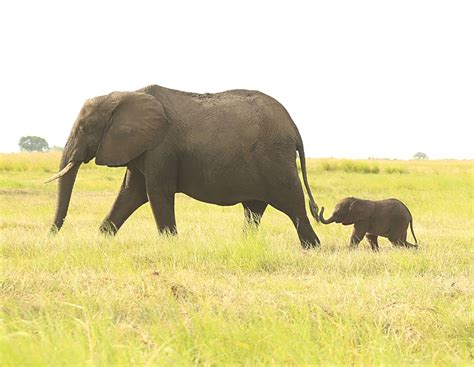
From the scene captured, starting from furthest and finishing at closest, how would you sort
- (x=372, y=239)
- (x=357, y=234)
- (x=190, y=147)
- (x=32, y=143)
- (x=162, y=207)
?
(x=32, y=143) → (x=372, y=239) → (x=357, y=234) → (x=190, y=147) → (x=162, y=207)

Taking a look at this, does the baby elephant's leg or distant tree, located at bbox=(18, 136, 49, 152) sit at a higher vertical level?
the baby elephant's leg

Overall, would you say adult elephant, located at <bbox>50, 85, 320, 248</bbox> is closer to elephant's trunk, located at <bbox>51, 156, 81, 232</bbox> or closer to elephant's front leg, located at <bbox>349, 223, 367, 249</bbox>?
elephant's trunk, located at <bbox>51, 156, 81, 232</bbox>

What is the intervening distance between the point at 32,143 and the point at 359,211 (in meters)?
74.1

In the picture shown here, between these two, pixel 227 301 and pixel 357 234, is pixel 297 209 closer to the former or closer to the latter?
pixel 357 234

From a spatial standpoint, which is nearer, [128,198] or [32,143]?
[128,198]

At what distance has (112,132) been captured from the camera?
7.53 m

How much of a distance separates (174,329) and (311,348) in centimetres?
80

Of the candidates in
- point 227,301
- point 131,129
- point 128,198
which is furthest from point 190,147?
point 227,301

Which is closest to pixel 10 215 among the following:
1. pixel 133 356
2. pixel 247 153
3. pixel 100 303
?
pixel 247 153

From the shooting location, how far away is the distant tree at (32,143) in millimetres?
76875

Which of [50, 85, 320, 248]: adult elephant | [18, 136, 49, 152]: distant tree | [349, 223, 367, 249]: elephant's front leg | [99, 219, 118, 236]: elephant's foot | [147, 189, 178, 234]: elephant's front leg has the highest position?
[50, 85, 320, 248]: adult elephant

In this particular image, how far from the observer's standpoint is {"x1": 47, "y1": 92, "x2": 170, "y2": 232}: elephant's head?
745cm

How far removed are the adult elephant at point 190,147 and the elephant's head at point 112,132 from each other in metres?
0.01

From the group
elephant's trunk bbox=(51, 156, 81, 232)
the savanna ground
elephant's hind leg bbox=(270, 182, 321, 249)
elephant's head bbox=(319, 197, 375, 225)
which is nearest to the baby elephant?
elephant's head bbox=(319, 197, 375, 225)
